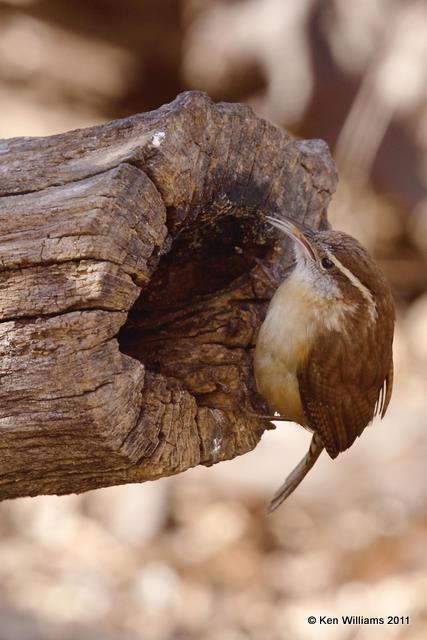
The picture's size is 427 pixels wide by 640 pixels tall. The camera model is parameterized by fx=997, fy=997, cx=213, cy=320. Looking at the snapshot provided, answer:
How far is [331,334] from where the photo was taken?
362 centimetres

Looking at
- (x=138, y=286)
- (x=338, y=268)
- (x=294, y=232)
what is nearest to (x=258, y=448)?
(x=338, y=268)

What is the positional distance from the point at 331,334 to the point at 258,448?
3.38 meters

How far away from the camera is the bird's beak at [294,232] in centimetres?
346

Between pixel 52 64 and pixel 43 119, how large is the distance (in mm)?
477

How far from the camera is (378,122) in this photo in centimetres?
849

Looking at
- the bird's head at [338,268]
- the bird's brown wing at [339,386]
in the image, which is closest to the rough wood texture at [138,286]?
the bird's head at [338,268]

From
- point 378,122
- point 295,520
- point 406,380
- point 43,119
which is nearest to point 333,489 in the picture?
point 295,520

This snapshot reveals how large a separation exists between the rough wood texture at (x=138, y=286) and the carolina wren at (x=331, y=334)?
127mm

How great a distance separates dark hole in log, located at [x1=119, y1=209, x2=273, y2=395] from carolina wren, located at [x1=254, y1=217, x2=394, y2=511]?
0.16 m

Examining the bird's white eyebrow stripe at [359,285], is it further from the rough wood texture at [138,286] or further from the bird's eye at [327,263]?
the rough wood texture at [138,286]

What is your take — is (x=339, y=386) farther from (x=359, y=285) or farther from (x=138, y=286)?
(x=138, y=286)

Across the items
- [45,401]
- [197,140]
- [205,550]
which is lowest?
[45,401]

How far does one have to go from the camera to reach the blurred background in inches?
243

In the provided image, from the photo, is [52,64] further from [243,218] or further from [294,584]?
[243,218]
